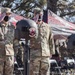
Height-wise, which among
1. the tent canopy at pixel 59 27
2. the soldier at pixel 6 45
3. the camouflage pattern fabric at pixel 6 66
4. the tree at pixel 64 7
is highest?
the tree at pixel 64 7

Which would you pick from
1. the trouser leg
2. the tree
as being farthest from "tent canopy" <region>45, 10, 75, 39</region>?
the tree

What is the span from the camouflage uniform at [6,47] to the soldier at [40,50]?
1.69 feet

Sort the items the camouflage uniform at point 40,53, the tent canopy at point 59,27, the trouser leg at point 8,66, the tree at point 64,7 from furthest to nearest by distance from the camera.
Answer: the tree at point 64,7 → the tent canopy at point 59,27 → the camouflage uniform at point 40,53 → the trouser leg at point 8,66

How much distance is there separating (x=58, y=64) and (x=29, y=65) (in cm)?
646

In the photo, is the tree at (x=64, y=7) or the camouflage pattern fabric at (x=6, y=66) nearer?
the camouflage pattern fabric at (x=6, y=66)

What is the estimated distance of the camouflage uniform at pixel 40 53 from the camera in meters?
9.31

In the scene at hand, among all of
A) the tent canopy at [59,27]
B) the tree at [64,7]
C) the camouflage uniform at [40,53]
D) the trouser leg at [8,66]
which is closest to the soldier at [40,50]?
the camouflage uniform at [40,53]

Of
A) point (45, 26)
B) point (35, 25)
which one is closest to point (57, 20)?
point (45, 26)

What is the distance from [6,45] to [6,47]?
0.05 meters

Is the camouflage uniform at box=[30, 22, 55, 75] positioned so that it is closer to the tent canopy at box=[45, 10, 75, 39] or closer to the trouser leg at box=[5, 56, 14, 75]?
the trouser leg at box=[5, 56, 14, 75]

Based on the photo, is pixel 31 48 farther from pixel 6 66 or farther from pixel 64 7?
pixel 64 7

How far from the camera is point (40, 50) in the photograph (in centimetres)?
941

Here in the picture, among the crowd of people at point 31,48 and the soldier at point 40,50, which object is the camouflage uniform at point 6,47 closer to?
the crowd of people at point 31,48

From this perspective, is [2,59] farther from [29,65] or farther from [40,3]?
[40,3]
